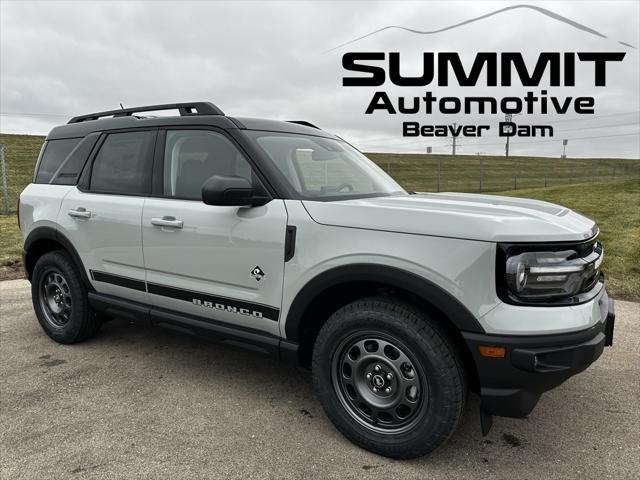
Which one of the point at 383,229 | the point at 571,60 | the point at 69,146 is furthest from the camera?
the point at 571,60

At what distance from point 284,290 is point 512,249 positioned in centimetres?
129

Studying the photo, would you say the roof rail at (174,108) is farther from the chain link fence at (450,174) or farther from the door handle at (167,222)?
the chain link fence at (450,174)

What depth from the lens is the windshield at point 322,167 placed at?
10.4 feet

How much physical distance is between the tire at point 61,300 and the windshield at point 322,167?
85.4 inches

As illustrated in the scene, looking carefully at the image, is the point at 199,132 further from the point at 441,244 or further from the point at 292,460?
the point at 292,460

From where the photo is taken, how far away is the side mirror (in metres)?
2.78

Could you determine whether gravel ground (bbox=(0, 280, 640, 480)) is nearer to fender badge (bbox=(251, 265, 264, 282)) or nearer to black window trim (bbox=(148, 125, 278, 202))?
fender badge (bbox=(251, 265, 264, 282))

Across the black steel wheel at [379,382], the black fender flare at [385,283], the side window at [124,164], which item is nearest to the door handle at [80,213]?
the side window at [124,164]

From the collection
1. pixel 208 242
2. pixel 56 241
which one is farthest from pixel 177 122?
pixel 56 241

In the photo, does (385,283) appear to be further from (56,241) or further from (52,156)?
(52,156)

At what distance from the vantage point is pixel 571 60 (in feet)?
42.5

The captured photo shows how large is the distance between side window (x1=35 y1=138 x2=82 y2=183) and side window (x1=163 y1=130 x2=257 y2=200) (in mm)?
1279

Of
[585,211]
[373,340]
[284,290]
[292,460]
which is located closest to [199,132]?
[284,290]

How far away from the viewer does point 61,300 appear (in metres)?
4.40
